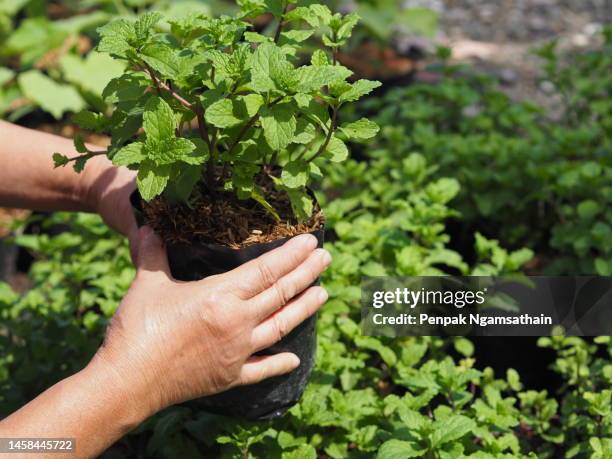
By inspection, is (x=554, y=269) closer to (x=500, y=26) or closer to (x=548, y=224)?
(x=548, y=224)

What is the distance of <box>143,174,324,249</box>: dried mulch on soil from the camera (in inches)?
58.2

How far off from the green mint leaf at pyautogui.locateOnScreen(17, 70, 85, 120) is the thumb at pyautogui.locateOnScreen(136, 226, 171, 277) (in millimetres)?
2639

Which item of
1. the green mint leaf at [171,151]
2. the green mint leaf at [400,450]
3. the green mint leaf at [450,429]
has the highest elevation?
the green mint leaf at [171,151]

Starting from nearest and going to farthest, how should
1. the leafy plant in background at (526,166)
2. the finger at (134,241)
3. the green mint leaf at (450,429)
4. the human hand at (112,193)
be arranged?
the green mint leaf at (450,429) → the finger at (134,241) → the human hand at (112,193) → the leafy plant in background at (526,166)

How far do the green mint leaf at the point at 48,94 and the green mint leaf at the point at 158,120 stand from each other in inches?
109

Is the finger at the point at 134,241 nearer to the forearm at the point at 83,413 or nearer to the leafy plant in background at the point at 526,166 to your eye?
the forearm at the point at 83,413

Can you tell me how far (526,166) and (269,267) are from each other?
164cm

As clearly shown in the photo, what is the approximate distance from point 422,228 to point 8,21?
3.63 meters

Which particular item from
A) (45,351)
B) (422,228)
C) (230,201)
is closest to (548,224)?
(422,228)

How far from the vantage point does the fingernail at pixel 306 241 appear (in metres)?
1.45

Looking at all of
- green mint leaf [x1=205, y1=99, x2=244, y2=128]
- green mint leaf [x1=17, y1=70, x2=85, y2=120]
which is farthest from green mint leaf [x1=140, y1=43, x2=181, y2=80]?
green mint leaf [x1=17, y1=70, x2=85, y2=120]

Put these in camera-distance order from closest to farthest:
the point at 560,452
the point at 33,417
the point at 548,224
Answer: the point at 33,417 → the point at 560,452 → the point at 548,224

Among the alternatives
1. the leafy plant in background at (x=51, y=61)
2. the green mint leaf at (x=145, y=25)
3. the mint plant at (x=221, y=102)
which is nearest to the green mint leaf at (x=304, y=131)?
the mint plant at (x=221, y=102)

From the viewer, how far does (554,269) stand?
8.12 feet
